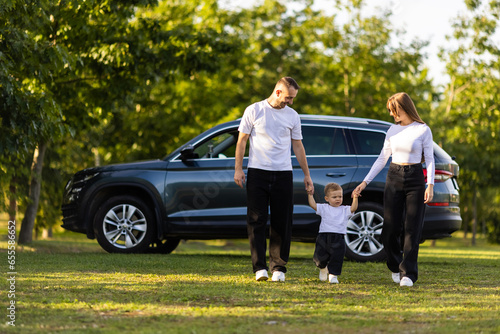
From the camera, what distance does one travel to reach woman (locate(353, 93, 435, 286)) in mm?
7121

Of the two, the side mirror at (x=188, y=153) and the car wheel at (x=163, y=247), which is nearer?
the side mirror at (x=188, y=153)

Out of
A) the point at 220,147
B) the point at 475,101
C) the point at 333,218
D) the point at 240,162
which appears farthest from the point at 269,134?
the point at 475,101

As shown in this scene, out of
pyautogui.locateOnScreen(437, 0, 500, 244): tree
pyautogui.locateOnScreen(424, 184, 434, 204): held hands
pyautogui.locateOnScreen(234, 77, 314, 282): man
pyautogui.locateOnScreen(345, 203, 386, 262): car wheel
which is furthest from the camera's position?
pyautogui.locateOnScreen(437, 0, 500, 244): tree

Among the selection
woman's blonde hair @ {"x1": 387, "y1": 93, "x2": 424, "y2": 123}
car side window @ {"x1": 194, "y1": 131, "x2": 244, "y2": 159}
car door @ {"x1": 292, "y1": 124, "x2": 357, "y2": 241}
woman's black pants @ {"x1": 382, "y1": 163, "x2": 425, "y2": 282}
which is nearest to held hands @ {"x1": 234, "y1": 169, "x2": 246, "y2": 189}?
woman's black pants @ {"x1": 382, "y1": 163, "x2": 425, "y2": 282}

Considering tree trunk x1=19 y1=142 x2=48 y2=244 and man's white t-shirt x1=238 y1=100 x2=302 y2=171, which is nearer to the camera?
man's white t-shirt x1=238 y1=100 x2=302 y2=171

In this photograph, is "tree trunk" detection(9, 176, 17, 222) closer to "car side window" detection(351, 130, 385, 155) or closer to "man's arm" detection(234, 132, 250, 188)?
"car side window" detection(351, 130, 385, 155)

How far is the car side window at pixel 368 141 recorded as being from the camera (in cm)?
1019

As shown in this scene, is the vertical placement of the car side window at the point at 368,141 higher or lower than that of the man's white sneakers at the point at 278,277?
higher

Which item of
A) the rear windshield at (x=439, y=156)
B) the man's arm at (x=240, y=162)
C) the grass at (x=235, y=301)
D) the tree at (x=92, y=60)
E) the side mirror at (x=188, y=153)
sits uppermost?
the tree at (x=92, y=60)

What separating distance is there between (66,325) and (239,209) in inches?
212

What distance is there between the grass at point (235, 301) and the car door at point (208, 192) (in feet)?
4.54

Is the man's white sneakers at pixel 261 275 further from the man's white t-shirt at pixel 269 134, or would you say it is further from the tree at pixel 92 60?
the tree at pixel 92 60

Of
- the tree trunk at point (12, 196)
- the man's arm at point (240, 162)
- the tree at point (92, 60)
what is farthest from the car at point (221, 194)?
the tree trunk at point (12, 196)

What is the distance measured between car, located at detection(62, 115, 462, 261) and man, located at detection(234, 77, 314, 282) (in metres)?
2.58
